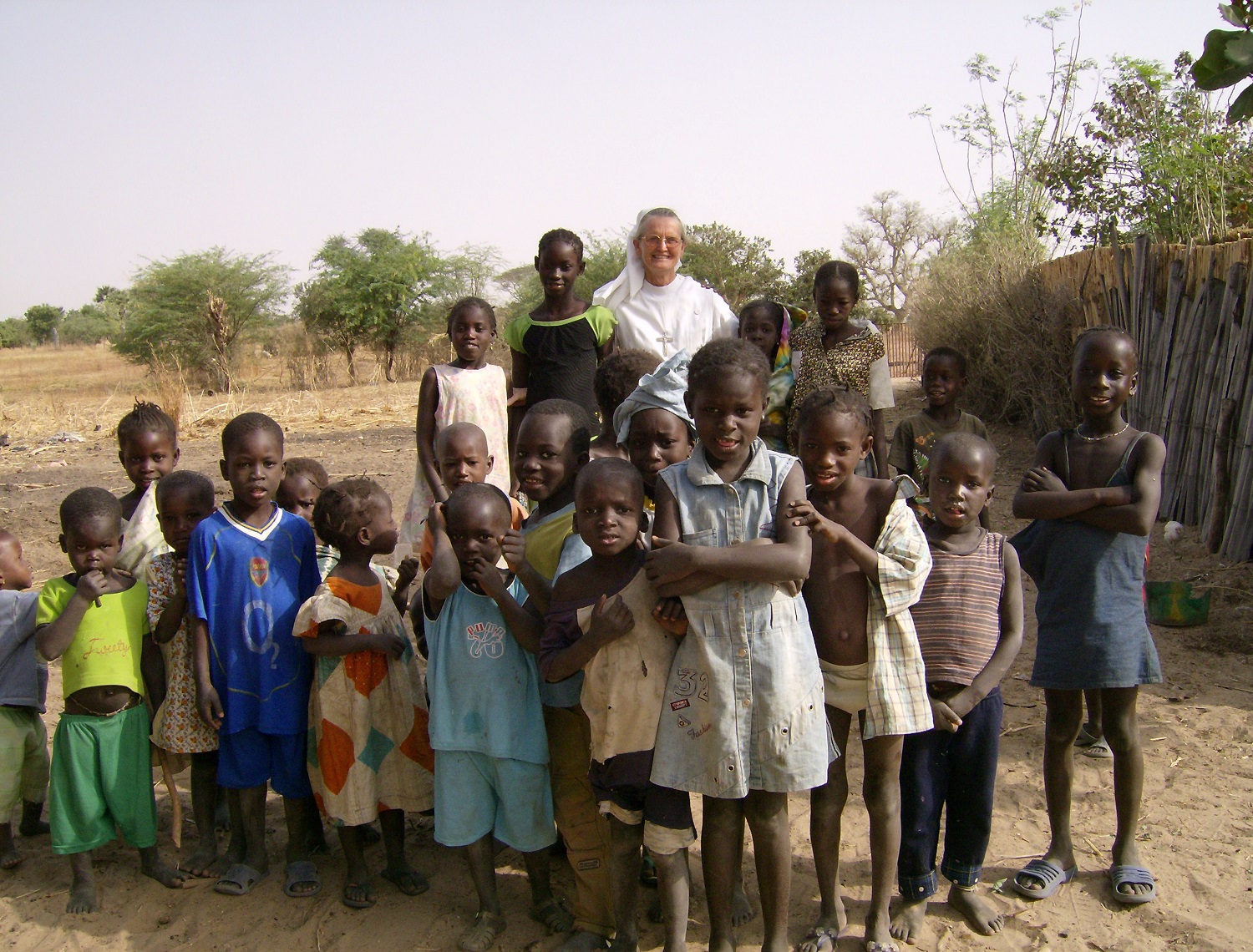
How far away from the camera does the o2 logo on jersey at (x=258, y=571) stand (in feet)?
9.54

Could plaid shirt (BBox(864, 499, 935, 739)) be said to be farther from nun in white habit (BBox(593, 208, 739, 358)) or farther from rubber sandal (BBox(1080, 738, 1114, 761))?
rubber sandal (BBox(1080, 738, 1114, 761))

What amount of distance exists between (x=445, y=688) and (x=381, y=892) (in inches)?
31.3

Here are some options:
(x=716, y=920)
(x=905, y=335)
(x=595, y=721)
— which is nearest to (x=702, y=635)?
(x=595, y=721)

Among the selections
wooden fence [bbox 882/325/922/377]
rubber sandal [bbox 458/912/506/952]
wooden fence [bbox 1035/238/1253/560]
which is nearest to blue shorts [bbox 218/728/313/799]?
rubber sandal [bbox 458/912/506/952]

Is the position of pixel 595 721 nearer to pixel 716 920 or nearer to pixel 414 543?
pixel 716 920

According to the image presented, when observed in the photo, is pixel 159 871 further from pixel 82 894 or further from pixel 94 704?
pixel 94 704

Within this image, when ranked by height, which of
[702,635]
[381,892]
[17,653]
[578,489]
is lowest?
[381,892]

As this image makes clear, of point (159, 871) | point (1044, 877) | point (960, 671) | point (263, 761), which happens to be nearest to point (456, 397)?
point (263, 761)

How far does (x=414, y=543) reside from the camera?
4.06 m

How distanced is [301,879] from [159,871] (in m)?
0.51

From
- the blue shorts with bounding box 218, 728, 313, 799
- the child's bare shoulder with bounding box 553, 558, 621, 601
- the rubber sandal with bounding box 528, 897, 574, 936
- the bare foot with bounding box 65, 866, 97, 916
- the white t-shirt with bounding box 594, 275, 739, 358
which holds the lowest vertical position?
the bare foot with bounding box 65, 866, 97, 916

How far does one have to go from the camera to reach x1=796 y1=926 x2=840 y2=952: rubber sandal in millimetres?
2494

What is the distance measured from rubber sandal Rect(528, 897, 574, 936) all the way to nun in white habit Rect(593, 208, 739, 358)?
81.5 inches

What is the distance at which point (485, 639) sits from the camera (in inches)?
104
